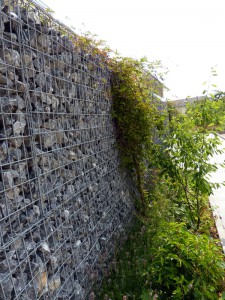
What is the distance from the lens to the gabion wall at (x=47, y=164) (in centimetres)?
184

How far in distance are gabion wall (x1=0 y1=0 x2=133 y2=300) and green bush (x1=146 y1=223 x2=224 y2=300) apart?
69cm

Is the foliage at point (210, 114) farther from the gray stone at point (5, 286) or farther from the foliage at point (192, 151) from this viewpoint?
the gray stone at point (5, 286)

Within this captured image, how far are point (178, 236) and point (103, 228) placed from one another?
1052mm

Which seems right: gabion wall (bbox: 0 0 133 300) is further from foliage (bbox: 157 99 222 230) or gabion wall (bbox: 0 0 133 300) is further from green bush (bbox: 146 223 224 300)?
foliage (bbox: 157 99 222 230)

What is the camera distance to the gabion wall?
6.03 ft

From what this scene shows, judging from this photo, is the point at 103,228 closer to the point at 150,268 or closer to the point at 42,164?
the point at 150,268

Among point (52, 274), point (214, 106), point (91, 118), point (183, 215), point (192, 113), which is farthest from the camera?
point (183, 215)

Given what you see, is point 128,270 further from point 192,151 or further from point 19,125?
point 19,125

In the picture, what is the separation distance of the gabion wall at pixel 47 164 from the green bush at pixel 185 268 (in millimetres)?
687

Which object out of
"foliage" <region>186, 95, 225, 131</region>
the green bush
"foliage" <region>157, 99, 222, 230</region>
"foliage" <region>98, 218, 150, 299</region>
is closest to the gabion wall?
"foliage" <region>98, 218, 150, 299</region>

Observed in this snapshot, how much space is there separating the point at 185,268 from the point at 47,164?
54.1 inches

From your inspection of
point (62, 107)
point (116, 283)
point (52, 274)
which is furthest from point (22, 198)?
point (116, 283)

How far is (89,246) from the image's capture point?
303cm

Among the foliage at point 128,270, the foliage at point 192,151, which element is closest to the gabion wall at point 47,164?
the foliage at point 128,270
